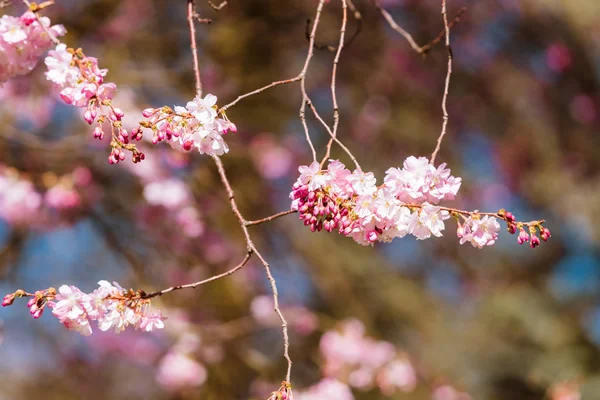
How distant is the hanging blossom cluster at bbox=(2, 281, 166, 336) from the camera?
47.2 inches

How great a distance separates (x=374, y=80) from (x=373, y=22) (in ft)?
2.00

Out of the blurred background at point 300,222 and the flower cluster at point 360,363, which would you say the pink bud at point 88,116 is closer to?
the blurred background at point 300,222

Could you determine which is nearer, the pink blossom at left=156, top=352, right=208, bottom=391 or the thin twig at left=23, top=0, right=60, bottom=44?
the thin twig at left=23, top=0, right=60, bottom=44

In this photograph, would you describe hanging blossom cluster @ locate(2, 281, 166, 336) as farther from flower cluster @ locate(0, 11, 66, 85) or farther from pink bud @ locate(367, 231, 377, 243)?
flower cluster @ locate(0, 11, 66, 85)

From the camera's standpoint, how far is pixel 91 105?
1.19 meters

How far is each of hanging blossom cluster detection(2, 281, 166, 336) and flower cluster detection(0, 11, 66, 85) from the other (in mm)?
566

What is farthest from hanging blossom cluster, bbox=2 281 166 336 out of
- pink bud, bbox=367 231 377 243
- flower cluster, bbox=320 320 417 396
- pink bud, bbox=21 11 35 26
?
flower cluster, bbox=320 320 417 396

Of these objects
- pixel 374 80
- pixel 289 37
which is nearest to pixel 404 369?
pixel 289 37

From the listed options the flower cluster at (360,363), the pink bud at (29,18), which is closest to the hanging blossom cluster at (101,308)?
the pink bud at (29,18)

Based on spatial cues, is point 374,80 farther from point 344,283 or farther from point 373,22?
point 344,283

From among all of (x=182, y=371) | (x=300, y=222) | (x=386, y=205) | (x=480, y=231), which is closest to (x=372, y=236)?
(x=386, y=205)

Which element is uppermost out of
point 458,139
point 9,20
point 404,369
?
point 458,139

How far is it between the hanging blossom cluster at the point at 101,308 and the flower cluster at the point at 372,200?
14.8 inches

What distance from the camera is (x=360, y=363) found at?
2951mm
